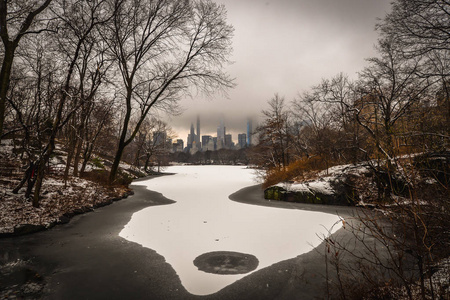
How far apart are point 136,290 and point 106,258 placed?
170cm

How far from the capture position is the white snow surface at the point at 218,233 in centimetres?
445

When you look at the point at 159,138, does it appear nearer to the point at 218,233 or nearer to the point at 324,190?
the point at 324,190

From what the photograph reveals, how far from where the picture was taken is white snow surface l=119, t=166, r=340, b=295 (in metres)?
4.45

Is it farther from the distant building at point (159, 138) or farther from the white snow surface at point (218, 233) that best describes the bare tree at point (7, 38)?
the distant building at point (159, 138)

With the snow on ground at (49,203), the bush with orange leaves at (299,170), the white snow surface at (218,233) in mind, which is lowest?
the white snow surface at (218,233)

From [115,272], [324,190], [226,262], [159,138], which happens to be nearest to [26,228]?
[115,272]

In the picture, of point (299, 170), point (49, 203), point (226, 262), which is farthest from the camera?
point (299, 170)

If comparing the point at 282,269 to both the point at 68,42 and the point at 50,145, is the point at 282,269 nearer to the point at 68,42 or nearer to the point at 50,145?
the point at 50,145

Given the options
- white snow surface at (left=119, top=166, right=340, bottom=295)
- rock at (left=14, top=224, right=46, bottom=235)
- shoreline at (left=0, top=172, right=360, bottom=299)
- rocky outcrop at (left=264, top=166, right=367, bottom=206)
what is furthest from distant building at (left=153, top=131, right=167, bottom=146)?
shoreline at (left=0, top=172, right=360, bottom=299)

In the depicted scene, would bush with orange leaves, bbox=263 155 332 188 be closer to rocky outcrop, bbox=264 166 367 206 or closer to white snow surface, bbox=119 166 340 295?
rocky outcrop, bbox=264 166 367 206

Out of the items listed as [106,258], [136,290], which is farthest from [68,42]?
[136,290]

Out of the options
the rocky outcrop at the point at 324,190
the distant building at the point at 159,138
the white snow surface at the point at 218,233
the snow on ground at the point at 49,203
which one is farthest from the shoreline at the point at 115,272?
the distant building at the point at 159,138

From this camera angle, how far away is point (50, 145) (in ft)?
25.7

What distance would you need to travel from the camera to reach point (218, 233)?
21.3 feet
